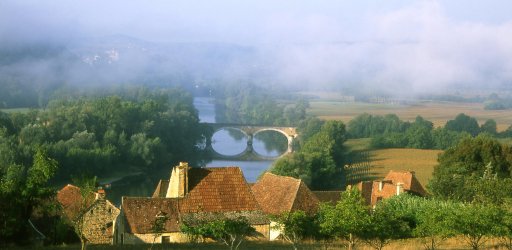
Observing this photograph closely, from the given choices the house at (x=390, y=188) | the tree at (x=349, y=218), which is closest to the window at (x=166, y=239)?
the tree at (x=349, y=218)

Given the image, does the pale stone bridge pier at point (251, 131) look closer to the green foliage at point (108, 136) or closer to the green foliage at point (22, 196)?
the green foliage at point (108, 136)

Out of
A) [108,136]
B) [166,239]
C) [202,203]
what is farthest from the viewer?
[108,136]

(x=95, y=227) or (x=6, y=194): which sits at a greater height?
(x=6, y=194)

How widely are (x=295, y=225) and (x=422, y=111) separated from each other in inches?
3612

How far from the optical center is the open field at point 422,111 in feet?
347

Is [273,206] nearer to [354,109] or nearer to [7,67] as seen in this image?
[354,109]

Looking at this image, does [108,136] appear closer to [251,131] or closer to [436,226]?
[251,131]

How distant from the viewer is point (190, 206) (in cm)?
2762

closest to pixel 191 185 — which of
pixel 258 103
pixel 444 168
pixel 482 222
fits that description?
pixel 482 222

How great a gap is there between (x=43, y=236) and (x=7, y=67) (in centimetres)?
16803

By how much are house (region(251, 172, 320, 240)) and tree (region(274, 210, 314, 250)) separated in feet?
8.31

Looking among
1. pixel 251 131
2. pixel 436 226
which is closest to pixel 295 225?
pixel 436 226

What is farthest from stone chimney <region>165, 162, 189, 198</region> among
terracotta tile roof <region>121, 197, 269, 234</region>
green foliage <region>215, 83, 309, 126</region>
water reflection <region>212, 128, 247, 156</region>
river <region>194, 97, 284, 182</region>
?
green foliage <region>215, 83, 309, 126</region>

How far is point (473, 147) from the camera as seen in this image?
44.2 metres
